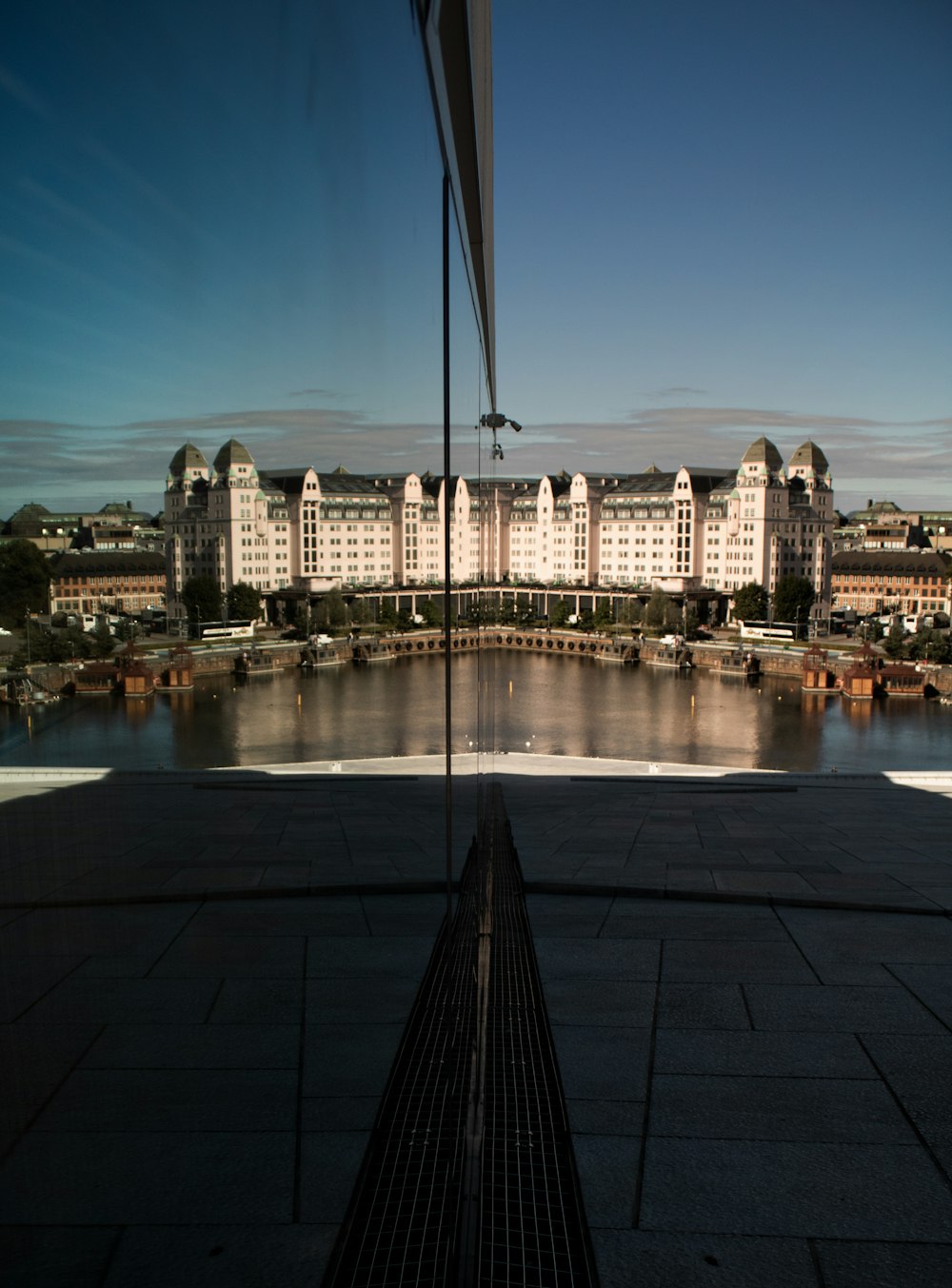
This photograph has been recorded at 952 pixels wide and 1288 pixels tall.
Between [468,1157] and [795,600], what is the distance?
30.5m

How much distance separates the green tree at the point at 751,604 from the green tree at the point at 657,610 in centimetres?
235

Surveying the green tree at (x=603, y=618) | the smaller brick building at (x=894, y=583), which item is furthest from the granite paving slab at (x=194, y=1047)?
A: the smaller brick building at (x=894, y=583)

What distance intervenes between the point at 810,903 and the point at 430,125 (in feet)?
5.77

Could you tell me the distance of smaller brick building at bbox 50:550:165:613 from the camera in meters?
0.53

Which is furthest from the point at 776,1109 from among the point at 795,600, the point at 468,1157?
the point at 795,600

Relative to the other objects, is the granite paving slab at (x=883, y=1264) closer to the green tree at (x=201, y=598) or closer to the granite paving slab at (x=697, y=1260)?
the granite paving slab at (x=697, y=1260)

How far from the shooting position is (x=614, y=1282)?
0.81 meters

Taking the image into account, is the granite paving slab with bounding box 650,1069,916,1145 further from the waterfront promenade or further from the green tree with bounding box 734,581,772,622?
the green tree with bounding box 734,581,772,622

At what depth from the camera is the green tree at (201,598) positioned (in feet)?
2.96

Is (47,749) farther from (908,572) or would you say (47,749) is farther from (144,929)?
(908,572)

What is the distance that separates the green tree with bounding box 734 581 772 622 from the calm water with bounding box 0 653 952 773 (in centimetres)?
546

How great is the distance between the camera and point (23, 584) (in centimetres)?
53

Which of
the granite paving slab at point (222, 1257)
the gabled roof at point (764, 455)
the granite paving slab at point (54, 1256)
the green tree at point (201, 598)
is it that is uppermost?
the gabled roof at point (764, 455)

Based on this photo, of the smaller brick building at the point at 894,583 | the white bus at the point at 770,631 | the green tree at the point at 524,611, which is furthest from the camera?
the smaller brick building at the point at 894,583
